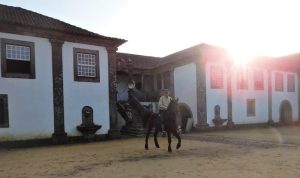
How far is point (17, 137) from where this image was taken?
15828mm

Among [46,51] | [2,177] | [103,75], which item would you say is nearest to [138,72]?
[103,75]

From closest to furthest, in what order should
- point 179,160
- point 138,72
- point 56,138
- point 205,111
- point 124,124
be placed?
point 179,160, point 56,138, point 124,124, point 205,111, point 138,72

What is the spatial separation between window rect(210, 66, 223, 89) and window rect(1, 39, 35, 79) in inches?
551

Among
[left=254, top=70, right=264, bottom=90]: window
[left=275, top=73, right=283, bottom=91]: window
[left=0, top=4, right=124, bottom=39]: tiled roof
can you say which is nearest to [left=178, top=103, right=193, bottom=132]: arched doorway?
[left=254, top=70, right=264, bottom=90]: window

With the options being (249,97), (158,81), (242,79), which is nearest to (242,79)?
(242,79)

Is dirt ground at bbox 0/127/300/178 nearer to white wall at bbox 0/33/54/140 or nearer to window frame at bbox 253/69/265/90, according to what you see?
white wall at bbox 0/33/54/140

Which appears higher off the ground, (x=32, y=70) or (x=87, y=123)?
(x=32, y=70)

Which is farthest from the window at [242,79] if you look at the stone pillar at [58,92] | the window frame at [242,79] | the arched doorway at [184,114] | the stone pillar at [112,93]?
the stone pillar at [58,92]

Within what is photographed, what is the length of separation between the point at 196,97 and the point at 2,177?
1890 cm

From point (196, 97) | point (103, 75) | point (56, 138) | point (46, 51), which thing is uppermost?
point (46, 51)

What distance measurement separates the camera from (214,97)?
25.4 metres

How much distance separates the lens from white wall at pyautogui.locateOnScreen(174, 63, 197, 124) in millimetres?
25219

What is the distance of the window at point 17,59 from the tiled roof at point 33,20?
101 centimetres

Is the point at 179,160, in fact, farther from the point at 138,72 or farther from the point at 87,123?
the point at 138,72
